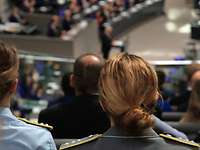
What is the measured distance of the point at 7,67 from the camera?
2.24 metres

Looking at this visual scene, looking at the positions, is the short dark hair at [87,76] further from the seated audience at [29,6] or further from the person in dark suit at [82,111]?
the seated audience at [29,6]

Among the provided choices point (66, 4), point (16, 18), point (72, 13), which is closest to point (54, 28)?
point (16, 18)

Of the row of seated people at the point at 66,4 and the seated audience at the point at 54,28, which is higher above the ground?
the row of seated people at the point at 66,4

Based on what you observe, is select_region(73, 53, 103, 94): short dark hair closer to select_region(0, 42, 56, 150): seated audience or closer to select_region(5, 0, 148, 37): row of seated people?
select_region(0, 42, 56, 150): seated audience

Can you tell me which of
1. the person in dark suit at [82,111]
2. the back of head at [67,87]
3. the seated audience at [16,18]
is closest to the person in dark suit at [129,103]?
the person in dark suit at [82,111]

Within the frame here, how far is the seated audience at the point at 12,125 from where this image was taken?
224cm

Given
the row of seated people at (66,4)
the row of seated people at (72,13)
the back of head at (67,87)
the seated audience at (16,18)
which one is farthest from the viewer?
the row of seated people at (66,4)

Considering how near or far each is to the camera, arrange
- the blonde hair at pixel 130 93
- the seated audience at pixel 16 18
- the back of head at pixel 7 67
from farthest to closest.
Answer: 1. the seated audience at pixel 16 18
2. the back of head at pixel 7 67
3. the blonde hair at pixel 130 93

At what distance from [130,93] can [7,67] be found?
498mm

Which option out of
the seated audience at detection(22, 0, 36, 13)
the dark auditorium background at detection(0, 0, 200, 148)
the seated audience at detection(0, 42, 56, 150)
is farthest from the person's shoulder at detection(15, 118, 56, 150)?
the seated audience at detection(22, 0, 36, 13)

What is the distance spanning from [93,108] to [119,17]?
69.1ft

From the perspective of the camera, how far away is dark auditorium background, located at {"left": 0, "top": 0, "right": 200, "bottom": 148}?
1080 centimetres

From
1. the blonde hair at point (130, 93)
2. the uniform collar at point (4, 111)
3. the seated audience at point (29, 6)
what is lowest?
the uniform collar at point (4, 111)

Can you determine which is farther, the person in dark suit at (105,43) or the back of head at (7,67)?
the person in dark suit at (105,43)
